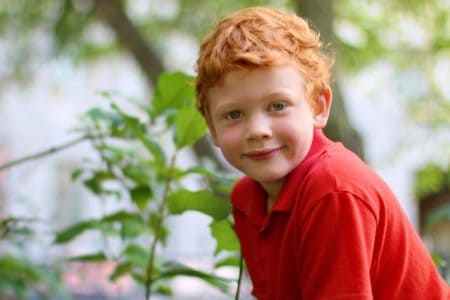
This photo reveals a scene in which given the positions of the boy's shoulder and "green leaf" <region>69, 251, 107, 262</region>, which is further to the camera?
"green leaf" <region>69, 251, 107, 262</region>

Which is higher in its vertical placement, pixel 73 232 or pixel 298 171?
pixel 298 171

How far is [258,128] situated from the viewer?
1223 millimetres

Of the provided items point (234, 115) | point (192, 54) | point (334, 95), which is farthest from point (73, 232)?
point (192, 54)

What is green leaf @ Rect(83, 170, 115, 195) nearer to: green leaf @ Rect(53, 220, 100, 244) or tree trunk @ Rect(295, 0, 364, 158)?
green leaf @ Rect(53, 220, 100, 244)

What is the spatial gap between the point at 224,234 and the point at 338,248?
2.06 ft

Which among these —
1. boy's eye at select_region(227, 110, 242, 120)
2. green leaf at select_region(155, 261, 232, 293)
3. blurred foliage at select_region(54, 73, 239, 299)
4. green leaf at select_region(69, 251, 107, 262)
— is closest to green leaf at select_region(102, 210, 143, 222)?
blurred foliage at select_region(54, 73, 239, 299)

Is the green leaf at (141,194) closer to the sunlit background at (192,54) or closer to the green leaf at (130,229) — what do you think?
the green leaf at (130,229)

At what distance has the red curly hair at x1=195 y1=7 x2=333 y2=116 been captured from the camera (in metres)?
Result: 1.21

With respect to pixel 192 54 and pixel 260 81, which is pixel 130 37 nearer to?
pixel 192 54

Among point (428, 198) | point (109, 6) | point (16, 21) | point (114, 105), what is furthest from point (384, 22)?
point (428, 198)

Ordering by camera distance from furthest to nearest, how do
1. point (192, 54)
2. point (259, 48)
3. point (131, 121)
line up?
point (192, 54) < point (131, 121) < point (259, 48)

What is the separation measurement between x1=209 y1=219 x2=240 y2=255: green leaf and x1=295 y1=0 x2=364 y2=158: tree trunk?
0.84 m

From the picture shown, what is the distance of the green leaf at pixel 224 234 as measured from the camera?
5.50 ft

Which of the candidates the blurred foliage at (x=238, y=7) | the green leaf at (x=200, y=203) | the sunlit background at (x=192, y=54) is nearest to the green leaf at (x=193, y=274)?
the green leaf at (x=200, y=203)
